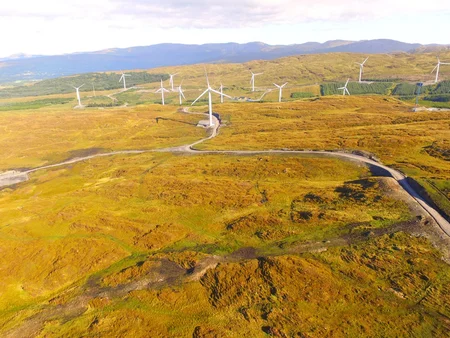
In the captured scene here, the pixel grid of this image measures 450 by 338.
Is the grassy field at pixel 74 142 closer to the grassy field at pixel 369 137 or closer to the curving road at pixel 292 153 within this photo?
the curving road at pixel 292 153

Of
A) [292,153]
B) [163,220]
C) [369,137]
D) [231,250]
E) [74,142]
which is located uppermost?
[369,137]

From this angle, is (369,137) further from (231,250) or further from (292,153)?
(231,250)

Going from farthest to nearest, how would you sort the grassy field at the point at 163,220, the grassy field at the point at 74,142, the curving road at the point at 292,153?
the grassy field at the point at 74,142
the curving road at the point at 292,153
the grassy field at the point at 163,220

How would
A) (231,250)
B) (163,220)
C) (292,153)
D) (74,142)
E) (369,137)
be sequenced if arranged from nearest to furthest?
(231,250)
(163,220)
(292,153)
(369,137)
(74,142)

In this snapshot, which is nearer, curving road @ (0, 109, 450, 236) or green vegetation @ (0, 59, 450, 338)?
green vegetation @ (0, 59, 450, 338)

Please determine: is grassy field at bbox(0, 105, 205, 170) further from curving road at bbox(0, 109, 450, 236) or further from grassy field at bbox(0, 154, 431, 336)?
grassy field at bbox(0, 154, 431, 336)

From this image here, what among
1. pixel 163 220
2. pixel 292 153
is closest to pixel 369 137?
pixel 292 153

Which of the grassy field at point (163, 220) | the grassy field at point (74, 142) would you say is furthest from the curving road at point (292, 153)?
the grassy field at point (74, 142)

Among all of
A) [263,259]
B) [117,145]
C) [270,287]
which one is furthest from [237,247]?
[117,145]

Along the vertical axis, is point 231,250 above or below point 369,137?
below

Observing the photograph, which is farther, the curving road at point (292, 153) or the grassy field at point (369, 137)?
the grassy field at point (369, 137)

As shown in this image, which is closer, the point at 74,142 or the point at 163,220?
the point at 163,220

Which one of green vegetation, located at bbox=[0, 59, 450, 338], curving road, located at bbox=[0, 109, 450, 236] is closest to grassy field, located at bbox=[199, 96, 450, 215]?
green vegetation, located at bbox=[0, 59, 450, 338]

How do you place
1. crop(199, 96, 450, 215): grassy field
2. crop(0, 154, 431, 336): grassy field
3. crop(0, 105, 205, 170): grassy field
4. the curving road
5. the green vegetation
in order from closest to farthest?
the green vegetation → crop(0, 154, 431, 336): grassy field → the curving road → crop(199, 96, 450, 215): grassy field → crop(0, 105, 205, 170): grassy field
